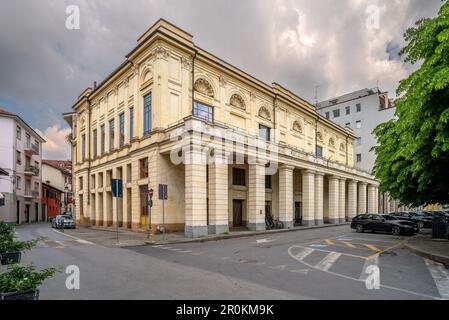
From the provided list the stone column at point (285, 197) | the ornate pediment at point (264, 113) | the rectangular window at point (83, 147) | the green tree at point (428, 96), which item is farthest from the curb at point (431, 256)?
the rectangular window at point (83, 147)

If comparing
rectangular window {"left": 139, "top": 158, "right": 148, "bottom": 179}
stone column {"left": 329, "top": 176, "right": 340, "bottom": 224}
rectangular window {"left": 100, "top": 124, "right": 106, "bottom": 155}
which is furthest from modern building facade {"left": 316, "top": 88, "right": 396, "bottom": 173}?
rectangular window {"left": 100, "top": 124, "right": 106, "bottom": 155}

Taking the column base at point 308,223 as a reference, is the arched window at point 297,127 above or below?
above

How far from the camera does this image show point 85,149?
34.2 meters

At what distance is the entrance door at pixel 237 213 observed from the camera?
85.5 ft

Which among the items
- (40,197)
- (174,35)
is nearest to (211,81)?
(174,35)

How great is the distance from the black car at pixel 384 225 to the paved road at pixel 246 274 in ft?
27.9

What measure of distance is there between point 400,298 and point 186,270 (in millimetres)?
5484

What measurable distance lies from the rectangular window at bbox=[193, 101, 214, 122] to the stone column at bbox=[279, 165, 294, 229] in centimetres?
782

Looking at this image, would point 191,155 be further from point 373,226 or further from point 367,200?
point 367,200

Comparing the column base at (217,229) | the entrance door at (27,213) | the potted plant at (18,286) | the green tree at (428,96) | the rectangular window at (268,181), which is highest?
the green tree at (428,96)

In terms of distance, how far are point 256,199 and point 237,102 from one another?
31.3 ft

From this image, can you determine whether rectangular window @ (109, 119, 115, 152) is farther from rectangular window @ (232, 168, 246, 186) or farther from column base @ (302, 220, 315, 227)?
column base @ (302, 220, 315, 227)

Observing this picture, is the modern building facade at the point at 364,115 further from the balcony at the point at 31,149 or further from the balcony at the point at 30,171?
the balcony at the point at 30,171

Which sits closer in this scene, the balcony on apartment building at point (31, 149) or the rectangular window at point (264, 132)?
the rectangular window at point (264, 132)
